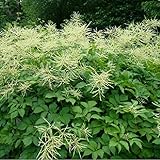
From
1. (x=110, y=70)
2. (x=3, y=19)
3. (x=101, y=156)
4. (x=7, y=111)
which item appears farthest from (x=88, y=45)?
(x=3, y=19)

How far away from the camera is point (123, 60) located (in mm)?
2463

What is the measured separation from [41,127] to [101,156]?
1.01 ft

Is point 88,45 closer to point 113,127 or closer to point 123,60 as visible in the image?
point 123,60

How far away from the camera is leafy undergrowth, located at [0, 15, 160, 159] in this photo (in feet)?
6.42

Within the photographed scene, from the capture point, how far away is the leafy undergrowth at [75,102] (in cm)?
196

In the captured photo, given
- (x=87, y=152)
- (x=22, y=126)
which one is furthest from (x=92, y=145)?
(x=22, y=126)

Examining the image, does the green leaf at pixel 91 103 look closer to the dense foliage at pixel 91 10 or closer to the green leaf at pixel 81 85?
the green leaf at pixel 81 85

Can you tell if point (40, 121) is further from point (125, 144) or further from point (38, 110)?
point (125, 144)

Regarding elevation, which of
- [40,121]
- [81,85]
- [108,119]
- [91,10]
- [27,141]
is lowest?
[27,141]

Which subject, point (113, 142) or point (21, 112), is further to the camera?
point (21, 112)

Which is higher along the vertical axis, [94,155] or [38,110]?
[38,110]

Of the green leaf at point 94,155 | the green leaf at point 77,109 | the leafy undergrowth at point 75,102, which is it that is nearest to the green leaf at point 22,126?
the leafy undergrowth at point 75,102

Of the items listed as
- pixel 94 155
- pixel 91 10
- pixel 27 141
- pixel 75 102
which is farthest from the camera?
pixel 91 10

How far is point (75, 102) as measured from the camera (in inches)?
83.2
